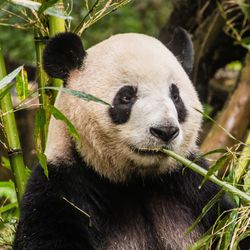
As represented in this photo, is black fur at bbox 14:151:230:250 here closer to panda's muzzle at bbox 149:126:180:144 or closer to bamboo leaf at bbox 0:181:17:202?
panda's muzzle at bbox 149:126:180:144

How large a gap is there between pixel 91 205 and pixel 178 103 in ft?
2.44

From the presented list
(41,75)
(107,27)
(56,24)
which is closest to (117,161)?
(41,75)

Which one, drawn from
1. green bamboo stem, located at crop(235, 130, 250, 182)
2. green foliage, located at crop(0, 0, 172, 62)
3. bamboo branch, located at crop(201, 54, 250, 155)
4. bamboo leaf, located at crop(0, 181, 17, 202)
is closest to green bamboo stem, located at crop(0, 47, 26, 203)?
bamboo leaf, located at crop(0, 181, 17, 202)

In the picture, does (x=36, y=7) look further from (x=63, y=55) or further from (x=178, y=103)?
(x=178, y=103)

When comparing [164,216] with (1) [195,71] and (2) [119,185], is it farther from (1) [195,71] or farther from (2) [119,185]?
(1) [195,71]

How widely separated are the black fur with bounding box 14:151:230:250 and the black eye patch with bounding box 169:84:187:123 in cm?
34

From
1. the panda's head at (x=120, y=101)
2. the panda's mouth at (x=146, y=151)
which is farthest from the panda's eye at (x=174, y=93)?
the panda's mouth at (x=146, y=151)

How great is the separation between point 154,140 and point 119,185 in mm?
533

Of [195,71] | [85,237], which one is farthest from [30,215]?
[195,71]

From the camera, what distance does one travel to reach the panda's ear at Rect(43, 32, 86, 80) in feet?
13.9

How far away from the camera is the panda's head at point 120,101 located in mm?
4035

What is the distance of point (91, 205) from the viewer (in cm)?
416

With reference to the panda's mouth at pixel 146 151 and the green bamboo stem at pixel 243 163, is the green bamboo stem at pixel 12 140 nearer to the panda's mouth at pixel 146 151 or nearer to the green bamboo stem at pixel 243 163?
the panda's mouth at pixel 146 151

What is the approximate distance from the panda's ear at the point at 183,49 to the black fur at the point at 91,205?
0.68 metres
